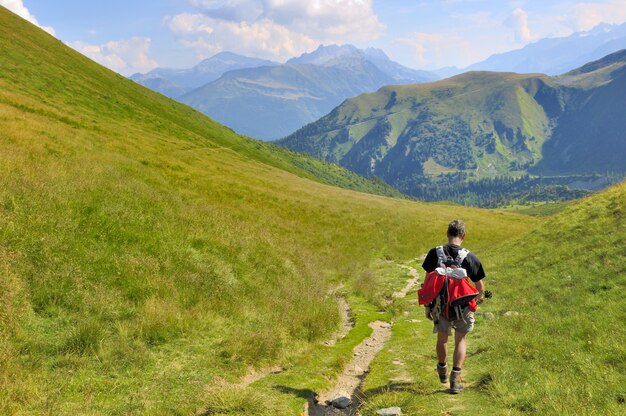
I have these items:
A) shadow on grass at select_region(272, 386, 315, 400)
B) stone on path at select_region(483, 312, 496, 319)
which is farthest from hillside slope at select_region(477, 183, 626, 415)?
shadow on grass at select_region(272, 386, 315, 400)

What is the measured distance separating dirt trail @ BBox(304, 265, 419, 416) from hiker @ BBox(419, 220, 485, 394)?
101 inches

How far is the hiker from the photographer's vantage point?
29.8 feet

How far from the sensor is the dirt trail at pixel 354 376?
29.7ft

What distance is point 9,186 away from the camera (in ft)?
46.3

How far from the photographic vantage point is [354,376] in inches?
447

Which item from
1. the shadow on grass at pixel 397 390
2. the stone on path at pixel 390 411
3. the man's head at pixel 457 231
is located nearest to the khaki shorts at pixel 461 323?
the shadow on grass at pixel 397 390

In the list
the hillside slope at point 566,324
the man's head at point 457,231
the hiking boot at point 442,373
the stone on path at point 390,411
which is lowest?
the stone on path at point 390,411

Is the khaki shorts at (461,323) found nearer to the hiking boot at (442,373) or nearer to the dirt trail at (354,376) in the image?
the hiking boot at (442,373)

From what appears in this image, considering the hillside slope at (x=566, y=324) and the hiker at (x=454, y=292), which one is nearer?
the hillside slope at (x=566, y=324)

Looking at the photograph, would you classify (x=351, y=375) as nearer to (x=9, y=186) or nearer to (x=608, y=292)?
(x=608, y=292)

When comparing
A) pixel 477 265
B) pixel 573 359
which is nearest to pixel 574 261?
pixel 573 359

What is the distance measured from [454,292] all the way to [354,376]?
4311 millimetres

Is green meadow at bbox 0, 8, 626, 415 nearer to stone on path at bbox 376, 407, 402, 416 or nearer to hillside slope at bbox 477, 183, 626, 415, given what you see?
hillside slope at bbox 477, 183, 626, 415

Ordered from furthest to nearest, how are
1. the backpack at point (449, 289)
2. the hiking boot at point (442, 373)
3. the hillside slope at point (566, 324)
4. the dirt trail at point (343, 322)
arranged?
the dirt trail at point (343, 322), the hiking boot at point (442, 373), the backpack at point (449, 289), the hillside slope at point (566, 324)
